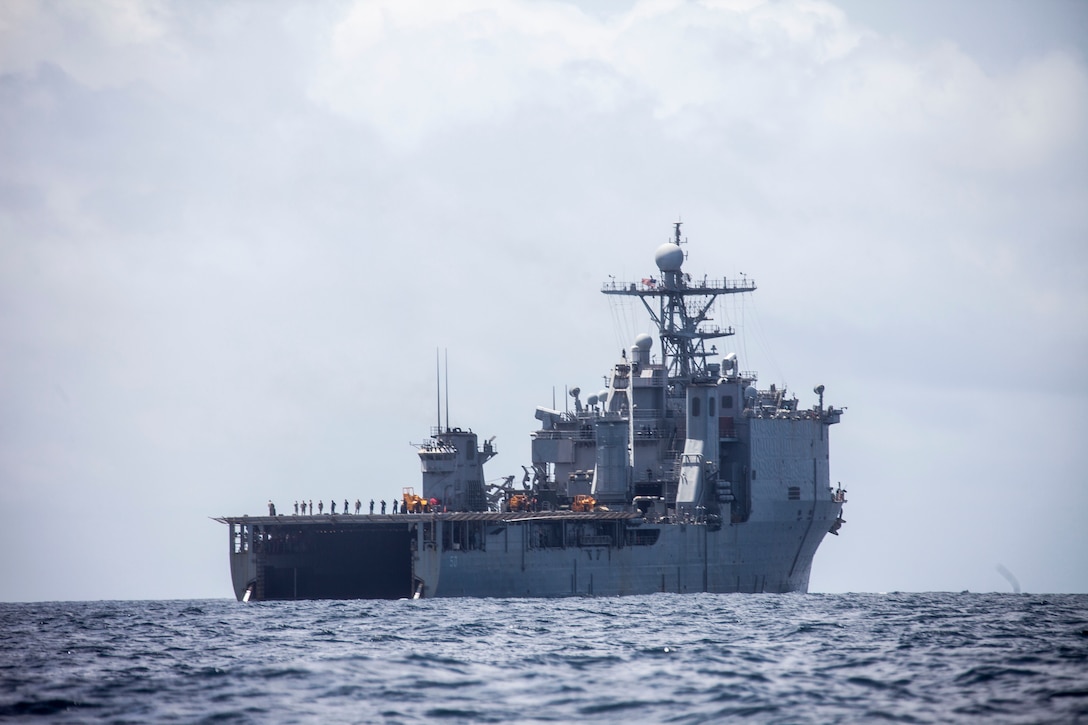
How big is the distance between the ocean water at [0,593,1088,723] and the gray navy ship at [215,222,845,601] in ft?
47.3

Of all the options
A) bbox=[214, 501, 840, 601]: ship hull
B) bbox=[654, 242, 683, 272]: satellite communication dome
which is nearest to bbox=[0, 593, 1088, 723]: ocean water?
bbox=[214, 501, 840, 601]: ship hull

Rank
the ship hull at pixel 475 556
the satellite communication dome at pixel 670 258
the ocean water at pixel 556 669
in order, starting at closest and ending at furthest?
the ocean water at pixel 556 669
the ship hull at pixel 475 556
the satellite communication dome at pixel 670 258

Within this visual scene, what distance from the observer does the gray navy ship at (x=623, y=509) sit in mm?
69250

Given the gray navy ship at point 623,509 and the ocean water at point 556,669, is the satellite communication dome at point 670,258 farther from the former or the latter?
the ocean water at point 556,669

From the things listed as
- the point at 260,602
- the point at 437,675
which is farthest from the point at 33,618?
the point at 437,675

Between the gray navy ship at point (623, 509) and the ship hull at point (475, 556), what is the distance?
0.08 meters

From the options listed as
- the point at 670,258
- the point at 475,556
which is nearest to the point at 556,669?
the point at 475,556

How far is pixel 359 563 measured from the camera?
70938 mm

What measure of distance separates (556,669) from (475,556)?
3368cm

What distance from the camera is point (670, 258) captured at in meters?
83.5

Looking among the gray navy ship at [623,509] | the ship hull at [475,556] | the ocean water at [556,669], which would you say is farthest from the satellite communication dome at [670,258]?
the ocean water at [556,669]

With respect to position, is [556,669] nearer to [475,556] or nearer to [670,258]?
[475,556]

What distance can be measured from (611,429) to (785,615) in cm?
2161

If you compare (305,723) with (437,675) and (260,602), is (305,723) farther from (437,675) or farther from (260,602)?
(260,602)
